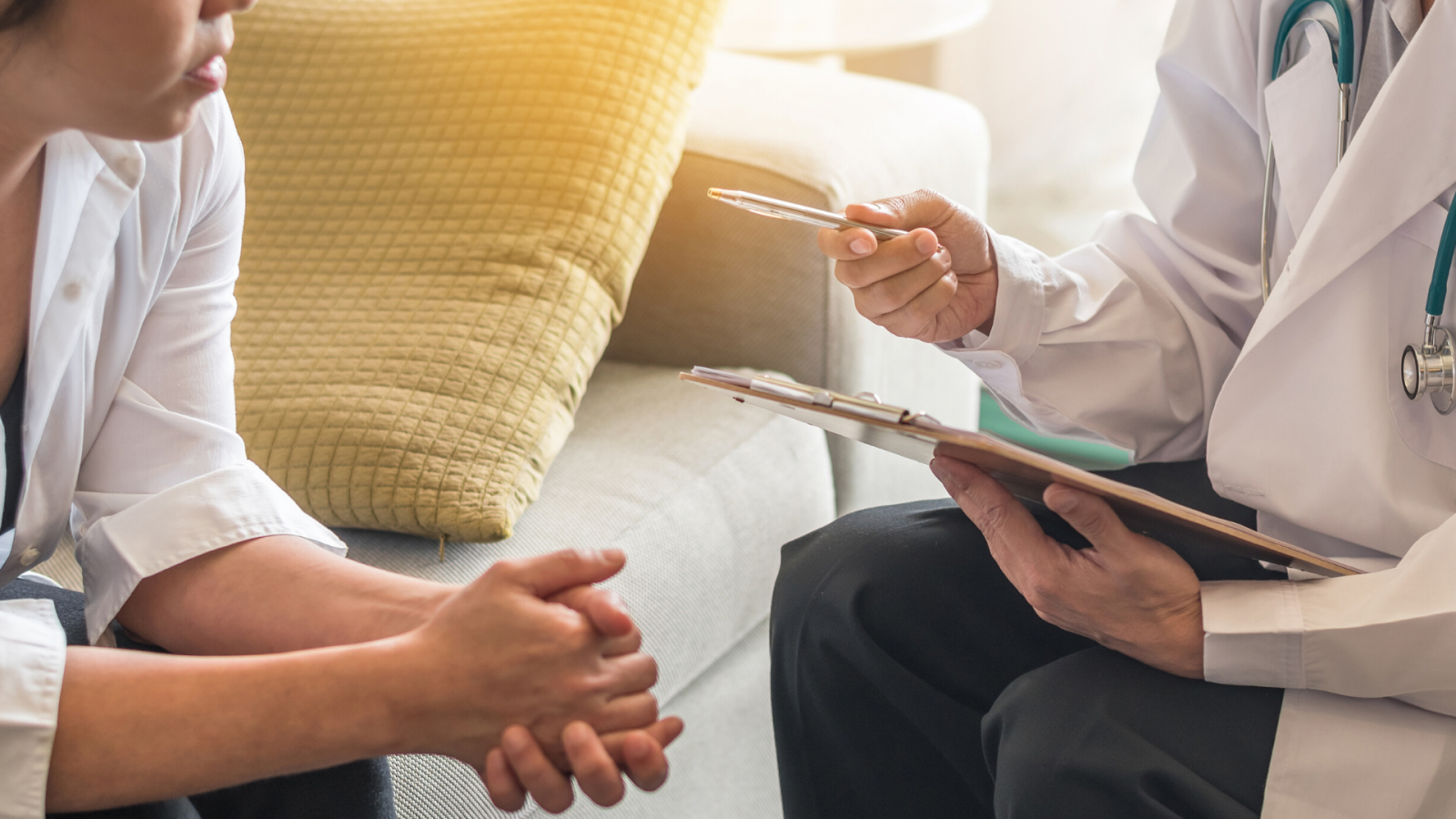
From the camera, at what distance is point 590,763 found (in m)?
0.60

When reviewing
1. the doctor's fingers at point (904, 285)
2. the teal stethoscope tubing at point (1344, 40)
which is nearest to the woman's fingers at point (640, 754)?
the doctor's fingers at point (904, 285)

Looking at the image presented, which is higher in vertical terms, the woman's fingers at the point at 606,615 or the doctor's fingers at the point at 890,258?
the doctor's fingers at the point at 890,258

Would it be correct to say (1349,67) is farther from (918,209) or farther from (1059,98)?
(1059,98)

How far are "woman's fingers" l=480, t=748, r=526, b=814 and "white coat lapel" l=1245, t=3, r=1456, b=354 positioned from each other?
1.89 ft

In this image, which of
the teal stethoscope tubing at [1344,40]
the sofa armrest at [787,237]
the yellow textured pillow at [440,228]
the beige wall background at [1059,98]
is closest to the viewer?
the teal stethoscope tubing at [1344,40]

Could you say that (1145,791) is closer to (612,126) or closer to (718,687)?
(718,687)

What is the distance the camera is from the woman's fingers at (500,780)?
612 millimetres

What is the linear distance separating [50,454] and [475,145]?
0.55 meters

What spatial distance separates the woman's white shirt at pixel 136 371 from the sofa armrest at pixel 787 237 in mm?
610

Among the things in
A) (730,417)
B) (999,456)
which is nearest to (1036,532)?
(999,456)

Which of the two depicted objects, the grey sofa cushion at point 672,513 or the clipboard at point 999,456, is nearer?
the clipboard at point 999,456

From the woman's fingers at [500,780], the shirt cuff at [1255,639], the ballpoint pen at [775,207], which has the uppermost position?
the ballpoint pen at [775,207]

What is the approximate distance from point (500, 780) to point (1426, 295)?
2.09ft

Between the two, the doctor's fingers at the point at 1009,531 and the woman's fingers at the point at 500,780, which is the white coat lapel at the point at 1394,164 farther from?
the woman's fingers at the point at 500,780
